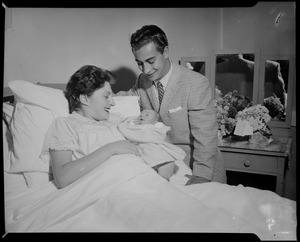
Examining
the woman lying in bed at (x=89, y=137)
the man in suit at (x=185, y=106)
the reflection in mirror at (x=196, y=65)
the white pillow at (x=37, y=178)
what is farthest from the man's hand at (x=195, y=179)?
the white pillow at (x=37, y=178)

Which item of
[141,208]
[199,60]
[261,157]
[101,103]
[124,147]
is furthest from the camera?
[261,157]

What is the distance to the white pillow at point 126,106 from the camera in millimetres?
1254

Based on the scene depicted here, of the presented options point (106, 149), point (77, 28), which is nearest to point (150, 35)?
point (77, 28)

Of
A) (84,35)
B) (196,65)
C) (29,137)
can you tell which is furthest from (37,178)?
(196,65)

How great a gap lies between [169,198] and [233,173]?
61 centimetres

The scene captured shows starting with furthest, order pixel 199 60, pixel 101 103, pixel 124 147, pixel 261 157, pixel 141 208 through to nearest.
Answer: pixel 261 157 → pixel 199 60 → pixel 101 103 → pixel 124 147 → pixel 141 208

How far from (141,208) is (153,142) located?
0.26 m

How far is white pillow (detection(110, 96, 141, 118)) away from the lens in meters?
1.25

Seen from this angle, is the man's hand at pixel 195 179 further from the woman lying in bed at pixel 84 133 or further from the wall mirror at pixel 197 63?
the wall mirror at pixel 197 63

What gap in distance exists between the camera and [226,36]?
1.29 meters

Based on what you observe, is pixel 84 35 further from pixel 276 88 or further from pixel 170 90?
pixel 276 88

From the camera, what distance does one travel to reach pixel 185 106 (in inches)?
49.2

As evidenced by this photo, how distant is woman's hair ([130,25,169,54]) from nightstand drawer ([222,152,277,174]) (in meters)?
0.70

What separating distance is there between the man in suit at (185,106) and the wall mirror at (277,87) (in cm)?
37
